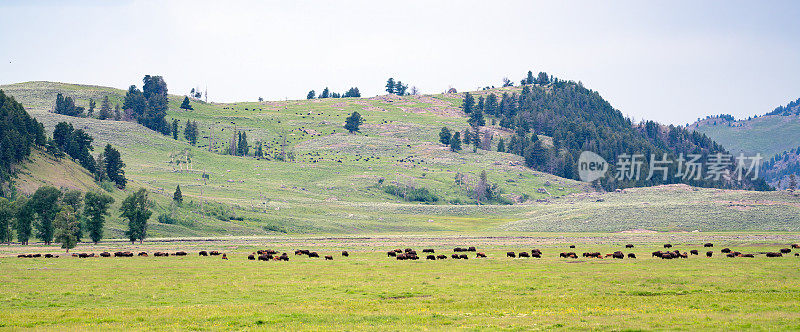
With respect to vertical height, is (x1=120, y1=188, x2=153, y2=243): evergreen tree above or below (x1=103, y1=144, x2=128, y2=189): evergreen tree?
below

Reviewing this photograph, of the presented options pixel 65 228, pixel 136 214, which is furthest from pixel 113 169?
pixel 65 228

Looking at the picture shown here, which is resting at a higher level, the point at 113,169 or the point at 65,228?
the point at 113,169

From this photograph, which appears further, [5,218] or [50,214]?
[50,214]

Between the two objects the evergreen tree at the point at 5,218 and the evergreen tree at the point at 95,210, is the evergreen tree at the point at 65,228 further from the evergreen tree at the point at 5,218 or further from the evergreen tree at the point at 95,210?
the evergreen tree at the point at 5,218

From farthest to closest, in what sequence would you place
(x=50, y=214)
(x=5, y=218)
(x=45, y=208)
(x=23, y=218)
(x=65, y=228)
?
(x=50, y=214) < (x=45, y=208) < (x=23, y=218) < (x=5, y=218) < (x=65, y=228)

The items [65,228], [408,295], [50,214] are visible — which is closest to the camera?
[408,295]

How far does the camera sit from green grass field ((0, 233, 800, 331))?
2766cm

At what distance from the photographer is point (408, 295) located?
37.4 metres

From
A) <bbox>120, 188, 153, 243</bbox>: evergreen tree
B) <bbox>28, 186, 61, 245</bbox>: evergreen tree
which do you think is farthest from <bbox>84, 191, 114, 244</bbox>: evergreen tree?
<bbox>28, 186, 61, 245</bbox>: evergreen tree

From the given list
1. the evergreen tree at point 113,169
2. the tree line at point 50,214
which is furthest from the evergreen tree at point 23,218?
the evergreen tree at point 113,169

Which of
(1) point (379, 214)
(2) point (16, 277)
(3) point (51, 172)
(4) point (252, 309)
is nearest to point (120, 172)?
(3) point (51, 172)

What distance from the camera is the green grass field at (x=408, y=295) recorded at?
27656 millimetres

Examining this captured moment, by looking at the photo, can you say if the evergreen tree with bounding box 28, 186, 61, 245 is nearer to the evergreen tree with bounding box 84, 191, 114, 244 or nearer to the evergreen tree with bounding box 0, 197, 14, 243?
the evergreen tree with bounding box 0, 197, 14, 243

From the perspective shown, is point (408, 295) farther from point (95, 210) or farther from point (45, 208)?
point (45, 208)
